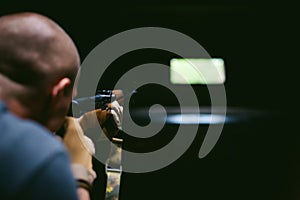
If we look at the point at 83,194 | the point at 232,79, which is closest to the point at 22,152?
the point at 83,194

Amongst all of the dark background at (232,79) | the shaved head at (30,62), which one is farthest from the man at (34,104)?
the dark background at (232,79)

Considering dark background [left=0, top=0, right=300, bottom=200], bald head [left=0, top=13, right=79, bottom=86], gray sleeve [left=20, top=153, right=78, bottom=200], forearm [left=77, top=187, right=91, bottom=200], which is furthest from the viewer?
dark background [left=0, top=0, right=300, bottom=200]

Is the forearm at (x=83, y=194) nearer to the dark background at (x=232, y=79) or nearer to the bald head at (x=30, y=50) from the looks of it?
Result: the bald head at (x=30, y=50)

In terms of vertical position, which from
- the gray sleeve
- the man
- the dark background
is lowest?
the dark background

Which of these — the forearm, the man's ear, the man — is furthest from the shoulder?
the forearm

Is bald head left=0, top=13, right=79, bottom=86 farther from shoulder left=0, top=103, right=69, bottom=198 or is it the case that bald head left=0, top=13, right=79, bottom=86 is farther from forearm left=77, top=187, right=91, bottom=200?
forearm left=77, top=187, right=91, bottom=200

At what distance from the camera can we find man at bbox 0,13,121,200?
0.55 m

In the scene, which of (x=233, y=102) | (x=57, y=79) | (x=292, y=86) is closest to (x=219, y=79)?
(x=233, y=102)

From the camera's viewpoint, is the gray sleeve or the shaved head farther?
the shaved head

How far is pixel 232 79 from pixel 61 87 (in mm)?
4118

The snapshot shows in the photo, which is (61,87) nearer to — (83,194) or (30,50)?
(30,50)

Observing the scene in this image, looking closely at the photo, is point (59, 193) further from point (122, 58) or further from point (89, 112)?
point (122, 58)

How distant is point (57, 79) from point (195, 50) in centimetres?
434

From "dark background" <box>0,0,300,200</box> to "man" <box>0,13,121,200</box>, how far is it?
0.76 metres
